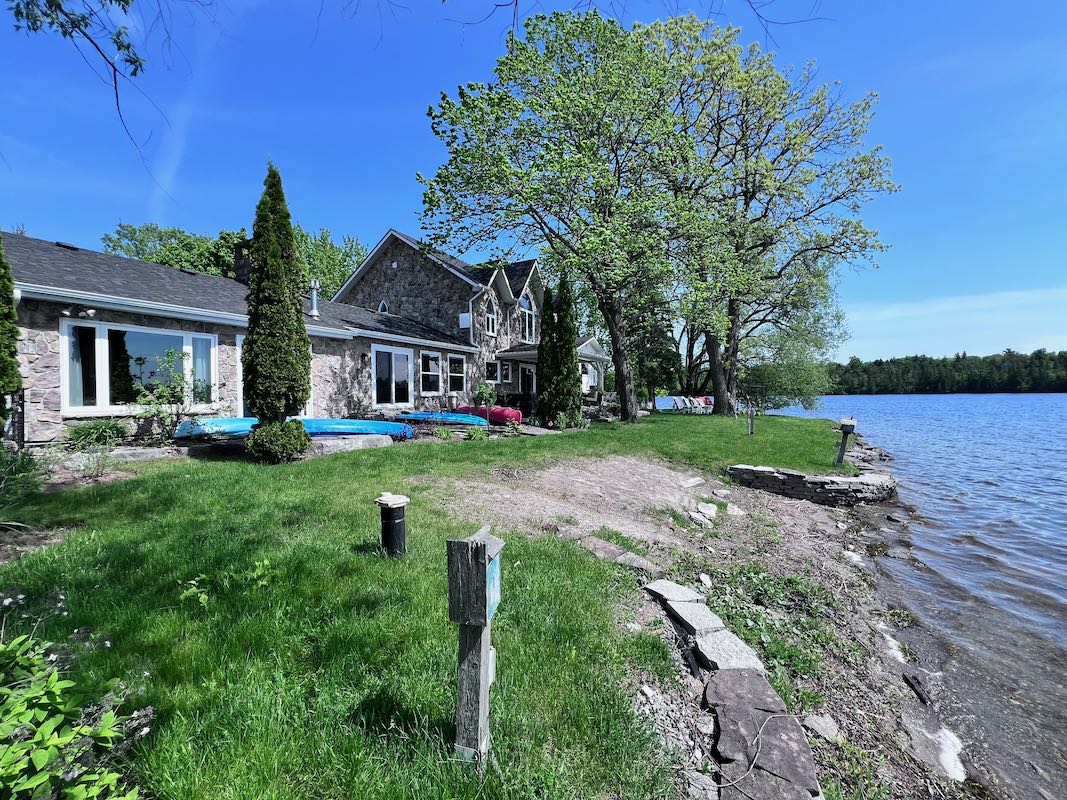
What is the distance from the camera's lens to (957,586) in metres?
6.30

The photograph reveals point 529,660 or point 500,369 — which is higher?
point 500,369

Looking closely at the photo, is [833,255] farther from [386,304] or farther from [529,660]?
[529,660]

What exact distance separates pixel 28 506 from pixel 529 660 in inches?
259

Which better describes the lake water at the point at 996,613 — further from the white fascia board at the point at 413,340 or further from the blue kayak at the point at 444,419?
the white fascia board at the point at 413,340

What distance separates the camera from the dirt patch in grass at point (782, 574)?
322 cm

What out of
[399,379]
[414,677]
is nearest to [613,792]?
[414,677]

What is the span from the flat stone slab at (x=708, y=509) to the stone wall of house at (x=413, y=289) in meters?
14.8

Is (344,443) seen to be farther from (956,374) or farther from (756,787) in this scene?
(956,374)

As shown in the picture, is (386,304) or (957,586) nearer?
(957,586)

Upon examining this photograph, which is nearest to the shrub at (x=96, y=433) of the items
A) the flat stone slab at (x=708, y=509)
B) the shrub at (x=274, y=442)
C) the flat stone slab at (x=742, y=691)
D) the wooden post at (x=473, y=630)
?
the shrub at (x=274, y=442)

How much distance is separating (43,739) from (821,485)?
12.1m

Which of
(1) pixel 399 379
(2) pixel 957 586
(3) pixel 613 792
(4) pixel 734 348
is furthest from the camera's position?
(4) pixel 734 348

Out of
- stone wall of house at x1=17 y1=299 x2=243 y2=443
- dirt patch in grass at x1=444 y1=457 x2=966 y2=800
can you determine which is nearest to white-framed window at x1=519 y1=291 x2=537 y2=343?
dirt patch in grass at x1=444 y1=457 x2=966 y2=800

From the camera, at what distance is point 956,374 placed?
85.8 m
